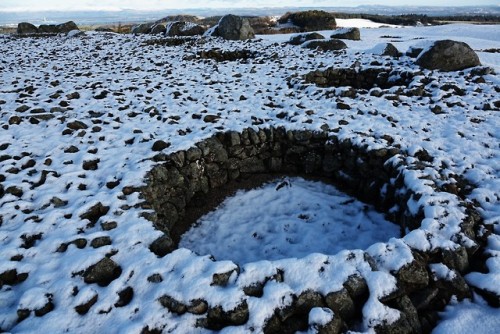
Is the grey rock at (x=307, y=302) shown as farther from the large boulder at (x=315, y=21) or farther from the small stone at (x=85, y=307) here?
the large boulder at (x=315, y=21)

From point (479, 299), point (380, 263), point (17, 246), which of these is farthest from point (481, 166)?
point (17, 246)

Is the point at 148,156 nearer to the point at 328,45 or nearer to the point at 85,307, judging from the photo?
the point at 85,307

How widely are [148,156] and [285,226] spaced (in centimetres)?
302

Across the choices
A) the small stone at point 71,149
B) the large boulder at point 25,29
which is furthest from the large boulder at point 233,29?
the large boulder at point 25,29

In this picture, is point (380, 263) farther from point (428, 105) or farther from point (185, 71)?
point (185, 71)

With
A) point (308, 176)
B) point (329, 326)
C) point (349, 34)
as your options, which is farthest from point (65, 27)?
point (329, 326)

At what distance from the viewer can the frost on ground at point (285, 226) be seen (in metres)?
5.77

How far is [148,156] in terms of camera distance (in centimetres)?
684

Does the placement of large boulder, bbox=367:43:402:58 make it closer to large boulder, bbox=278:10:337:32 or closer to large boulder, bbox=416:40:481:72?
large boulder, bbox=416:40:481:72

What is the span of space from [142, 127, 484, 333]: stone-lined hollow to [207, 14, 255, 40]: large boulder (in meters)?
15.4

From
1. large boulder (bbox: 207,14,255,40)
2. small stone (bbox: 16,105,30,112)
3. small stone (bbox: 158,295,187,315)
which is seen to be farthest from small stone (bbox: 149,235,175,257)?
large boulder (bbox: 207,14,255,40)

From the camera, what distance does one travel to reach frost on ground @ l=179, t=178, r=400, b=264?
5.77 meters

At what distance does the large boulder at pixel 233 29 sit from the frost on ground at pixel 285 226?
1667cm

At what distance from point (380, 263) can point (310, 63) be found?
11.5 meters
